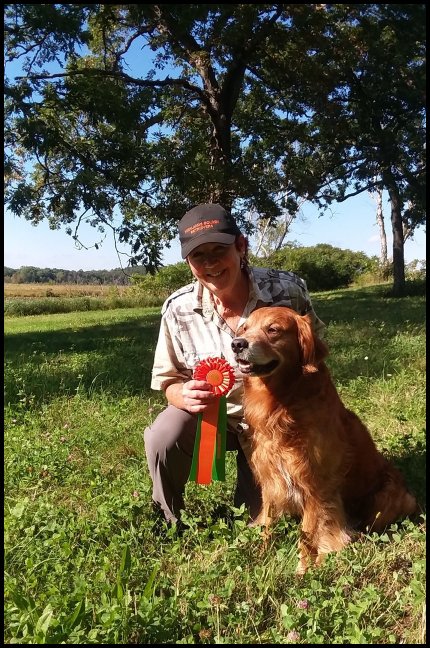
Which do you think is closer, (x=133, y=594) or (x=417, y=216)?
(x=133, y=594)

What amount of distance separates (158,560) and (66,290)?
65.4 feet

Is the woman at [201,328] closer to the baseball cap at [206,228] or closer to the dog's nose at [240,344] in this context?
the baseball cap at [206,228]

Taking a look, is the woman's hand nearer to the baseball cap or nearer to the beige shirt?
the beige shirt

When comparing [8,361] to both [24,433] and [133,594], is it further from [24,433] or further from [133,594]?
[133,594]

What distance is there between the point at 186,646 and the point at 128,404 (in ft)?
9.74

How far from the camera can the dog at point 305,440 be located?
2.48m

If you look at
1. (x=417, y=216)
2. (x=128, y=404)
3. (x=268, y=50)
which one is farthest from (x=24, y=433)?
(x=417, y=216)

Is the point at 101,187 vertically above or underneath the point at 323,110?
underneath

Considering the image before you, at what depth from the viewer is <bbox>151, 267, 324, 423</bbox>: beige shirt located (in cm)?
290

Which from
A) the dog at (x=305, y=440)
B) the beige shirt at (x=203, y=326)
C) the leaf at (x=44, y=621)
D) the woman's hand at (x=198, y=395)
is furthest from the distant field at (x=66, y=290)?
the leaf at (x=44, y=621)

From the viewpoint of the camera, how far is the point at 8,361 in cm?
730

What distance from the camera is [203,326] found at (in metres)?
2.92

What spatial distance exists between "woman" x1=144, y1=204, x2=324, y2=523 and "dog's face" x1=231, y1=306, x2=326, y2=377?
31 cm

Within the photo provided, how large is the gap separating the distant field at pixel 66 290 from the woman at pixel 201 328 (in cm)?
1806
